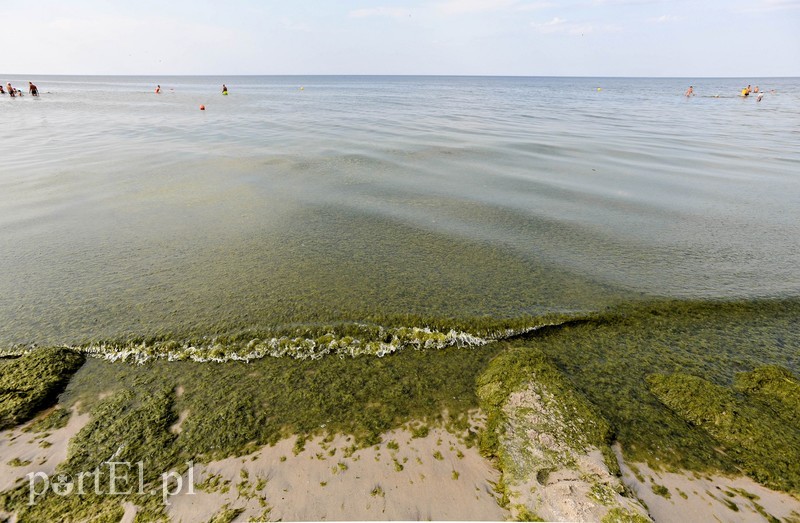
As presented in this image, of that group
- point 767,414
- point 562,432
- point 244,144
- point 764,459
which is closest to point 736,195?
point 767,414

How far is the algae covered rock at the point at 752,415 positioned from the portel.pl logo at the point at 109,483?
15.0 ft

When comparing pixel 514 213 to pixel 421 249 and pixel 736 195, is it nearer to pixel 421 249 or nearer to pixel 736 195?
pixel 421 249

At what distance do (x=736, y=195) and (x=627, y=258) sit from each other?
6.11 m

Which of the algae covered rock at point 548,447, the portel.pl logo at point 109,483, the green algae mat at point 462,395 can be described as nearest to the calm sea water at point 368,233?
the green algae mat at point 462,395

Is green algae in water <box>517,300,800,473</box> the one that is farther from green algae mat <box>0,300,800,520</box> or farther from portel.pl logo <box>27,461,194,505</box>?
portel.pl logo <box>27,461,194,505</box>

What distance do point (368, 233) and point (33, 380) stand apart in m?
5.27

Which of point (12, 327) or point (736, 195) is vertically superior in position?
point (736, 195)

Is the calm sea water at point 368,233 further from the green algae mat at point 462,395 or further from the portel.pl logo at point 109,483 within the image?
the portel.pl logo at point 109,483

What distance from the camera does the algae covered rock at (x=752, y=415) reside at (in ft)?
10.4

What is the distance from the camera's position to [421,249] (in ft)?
23.1

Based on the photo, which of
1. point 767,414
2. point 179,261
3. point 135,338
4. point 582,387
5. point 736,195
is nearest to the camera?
point 767,414

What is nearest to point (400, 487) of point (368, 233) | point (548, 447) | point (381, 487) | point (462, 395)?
point (381, 487)

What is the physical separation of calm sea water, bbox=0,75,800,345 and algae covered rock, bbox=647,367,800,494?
1640mm

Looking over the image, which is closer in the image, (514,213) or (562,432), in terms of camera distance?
(562,432)
